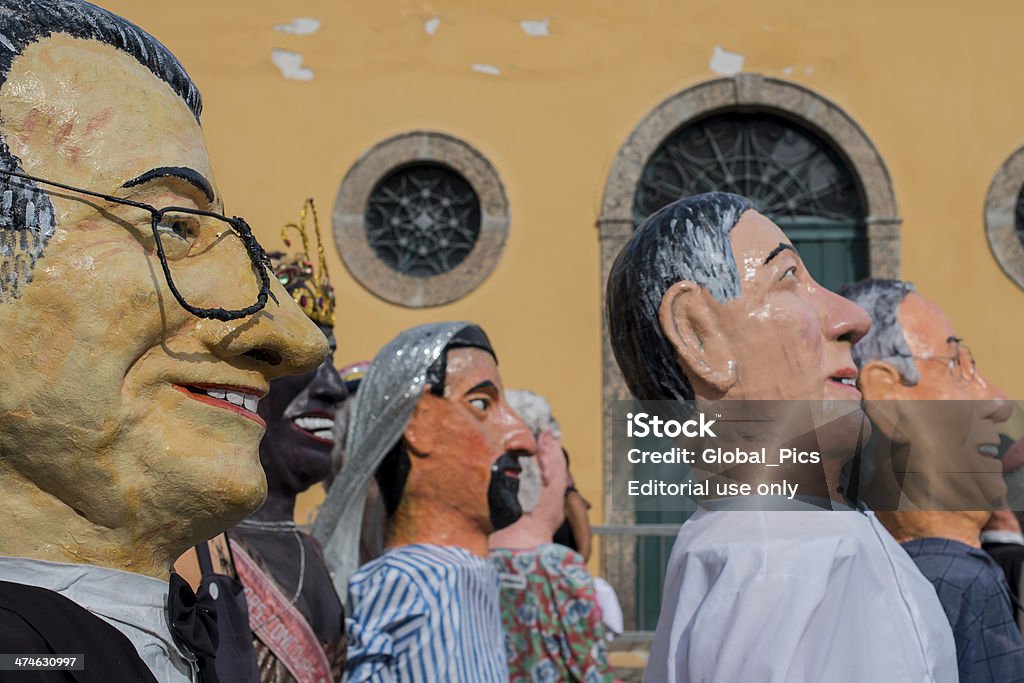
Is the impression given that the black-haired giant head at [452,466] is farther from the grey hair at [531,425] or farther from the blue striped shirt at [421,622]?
the grey hair at [531,425]

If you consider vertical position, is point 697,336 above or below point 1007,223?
below

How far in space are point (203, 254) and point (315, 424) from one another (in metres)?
1.83

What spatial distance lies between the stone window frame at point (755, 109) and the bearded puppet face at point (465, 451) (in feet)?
21.7

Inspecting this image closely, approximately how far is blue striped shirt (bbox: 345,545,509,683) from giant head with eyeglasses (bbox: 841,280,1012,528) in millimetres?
1081

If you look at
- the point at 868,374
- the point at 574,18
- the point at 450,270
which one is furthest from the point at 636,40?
the point at 868,374

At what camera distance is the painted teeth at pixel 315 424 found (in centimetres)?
347

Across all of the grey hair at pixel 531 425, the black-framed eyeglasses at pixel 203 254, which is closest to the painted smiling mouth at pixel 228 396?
the black-framed eyeglasses at pixel 203 254

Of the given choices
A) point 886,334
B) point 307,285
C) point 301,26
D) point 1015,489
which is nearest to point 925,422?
point 886,334

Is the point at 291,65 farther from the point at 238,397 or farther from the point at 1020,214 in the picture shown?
the point at 238,397

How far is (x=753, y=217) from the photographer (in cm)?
238

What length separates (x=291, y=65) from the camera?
33.7ft

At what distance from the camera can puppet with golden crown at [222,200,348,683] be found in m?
2.79

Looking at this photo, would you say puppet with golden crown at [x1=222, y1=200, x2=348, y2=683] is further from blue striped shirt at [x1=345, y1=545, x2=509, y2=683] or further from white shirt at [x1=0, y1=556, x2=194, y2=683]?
white shirt at [x1=0, y1=556, x2=194, y2=683]

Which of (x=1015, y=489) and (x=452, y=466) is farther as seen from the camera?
(x=1015, y=489)
